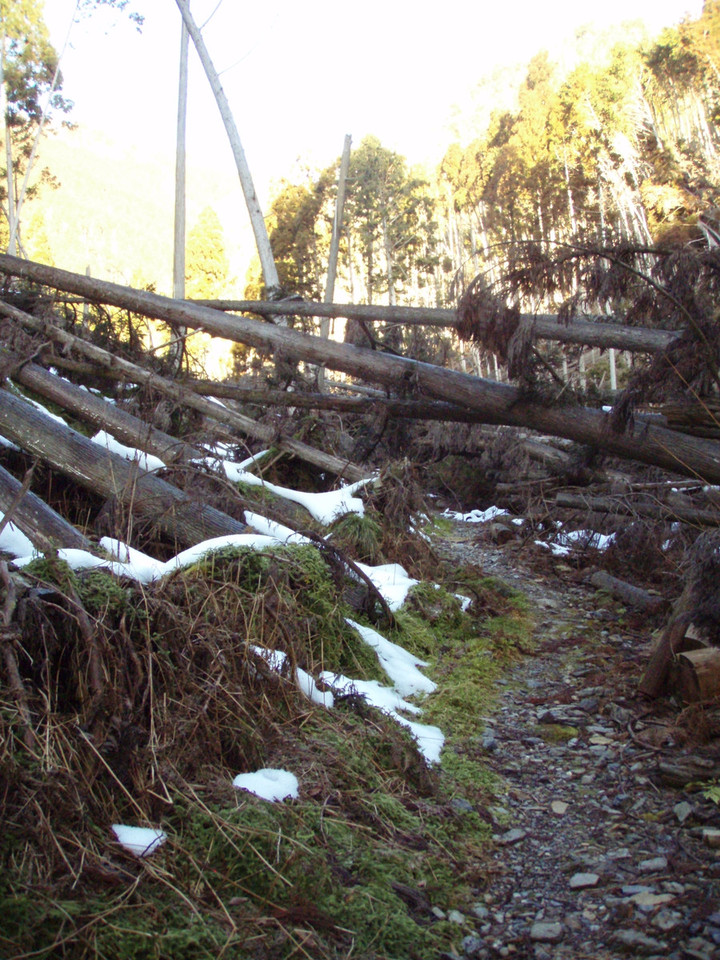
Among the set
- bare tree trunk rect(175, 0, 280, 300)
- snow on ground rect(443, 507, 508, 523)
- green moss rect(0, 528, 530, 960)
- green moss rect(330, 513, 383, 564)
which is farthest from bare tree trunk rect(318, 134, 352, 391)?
green moss rect(0, 528, 530, 960)

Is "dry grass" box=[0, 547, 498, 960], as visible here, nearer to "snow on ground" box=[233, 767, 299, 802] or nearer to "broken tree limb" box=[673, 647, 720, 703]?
"snow on ground" box=[233, 767, 299, 802]

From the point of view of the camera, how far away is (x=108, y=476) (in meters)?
5.10

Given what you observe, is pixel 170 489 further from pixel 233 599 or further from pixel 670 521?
pixel 670 521

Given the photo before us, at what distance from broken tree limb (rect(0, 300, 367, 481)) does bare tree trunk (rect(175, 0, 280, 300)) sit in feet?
19.6

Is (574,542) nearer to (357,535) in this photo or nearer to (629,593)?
(629,593)

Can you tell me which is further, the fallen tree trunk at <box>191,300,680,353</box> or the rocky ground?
the fallen tree trunk at <box>191,300,680,353</box>

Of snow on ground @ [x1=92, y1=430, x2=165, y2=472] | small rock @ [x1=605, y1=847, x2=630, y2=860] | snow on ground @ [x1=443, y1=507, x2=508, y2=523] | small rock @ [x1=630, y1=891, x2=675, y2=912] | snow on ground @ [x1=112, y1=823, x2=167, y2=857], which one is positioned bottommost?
snow on ground @ [x1=443, y1=507, x2=508, y2=523]

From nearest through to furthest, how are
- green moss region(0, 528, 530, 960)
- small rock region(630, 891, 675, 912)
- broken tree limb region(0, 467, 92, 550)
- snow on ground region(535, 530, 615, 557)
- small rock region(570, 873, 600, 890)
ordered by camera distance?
1. green moss region(0, 528, 530, 960)
2. small rock region(630, 891, 675, 912)
3. small rock region(570, 873, 600, 890)
4. broken tree limb region(0, 467, 92, 550)
5. snow on ground region(535, 530, 615, 557)

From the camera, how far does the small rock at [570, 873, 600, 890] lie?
277cm

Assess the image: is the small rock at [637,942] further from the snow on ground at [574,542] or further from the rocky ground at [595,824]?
the snow on ground at [574,542]

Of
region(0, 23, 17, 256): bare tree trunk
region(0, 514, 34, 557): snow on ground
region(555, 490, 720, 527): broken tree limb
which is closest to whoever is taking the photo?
region(0, 514, 34, 557): snow on ground

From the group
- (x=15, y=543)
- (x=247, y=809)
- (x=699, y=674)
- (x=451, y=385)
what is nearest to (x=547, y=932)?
(x=247, y=809)

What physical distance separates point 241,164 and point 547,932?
14.1 meters

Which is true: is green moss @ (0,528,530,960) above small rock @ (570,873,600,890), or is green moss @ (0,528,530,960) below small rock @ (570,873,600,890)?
above
